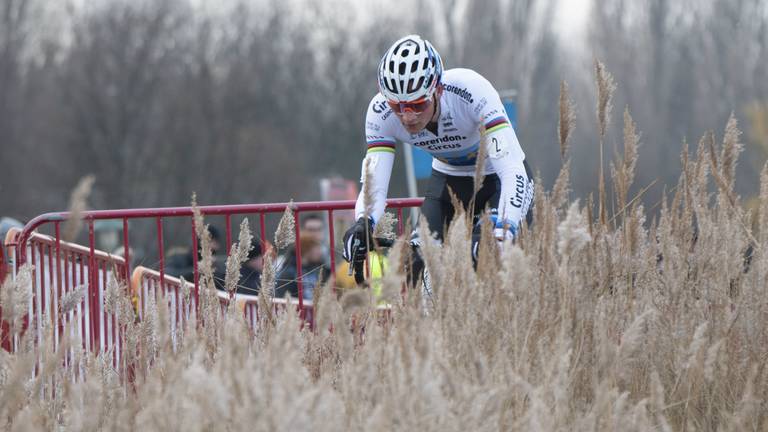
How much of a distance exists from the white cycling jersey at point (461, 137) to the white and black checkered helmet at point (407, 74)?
28 cm

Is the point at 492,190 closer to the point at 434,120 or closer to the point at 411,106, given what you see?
the point at 434,120

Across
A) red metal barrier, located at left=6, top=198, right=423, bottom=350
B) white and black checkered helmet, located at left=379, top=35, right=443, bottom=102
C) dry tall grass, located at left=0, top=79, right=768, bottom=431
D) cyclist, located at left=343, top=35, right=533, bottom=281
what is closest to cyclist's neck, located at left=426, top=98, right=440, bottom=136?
cyclist, located at left=343, top=35, right=533, bottom=281

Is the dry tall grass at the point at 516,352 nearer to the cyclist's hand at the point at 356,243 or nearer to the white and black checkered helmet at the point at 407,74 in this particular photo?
the cyclist's hand at the point at 356,243

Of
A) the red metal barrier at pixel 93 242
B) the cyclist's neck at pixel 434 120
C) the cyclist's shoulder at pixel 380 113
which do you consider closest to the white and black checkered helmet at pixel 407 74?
the cyclist's neck at pixel 434 120

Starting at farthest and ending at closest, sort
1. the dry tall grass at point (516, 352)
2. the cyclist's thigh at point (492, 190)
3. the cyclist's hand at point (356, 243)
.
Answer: the cyclist's thigh at point (492, 190)
the cyclist's hand at point (356, 243)
the dry tall grass at point (516, 352)

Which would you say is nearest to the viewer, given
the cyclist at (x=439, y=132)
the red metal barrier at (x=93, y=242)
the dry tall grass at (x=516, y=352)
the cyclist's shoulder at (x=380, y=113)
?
the dry tall grass at (x=516, y=352)

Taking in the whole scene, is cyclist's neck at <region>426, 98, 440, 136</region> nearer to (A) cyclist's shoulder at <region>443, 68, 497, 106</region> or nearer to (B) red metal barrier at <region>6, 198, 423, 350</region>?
(A) cyclist's shoulder at <region>443, 68, 497, 106</region>

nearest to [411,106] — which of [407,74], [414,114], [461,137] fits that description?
[414,114]

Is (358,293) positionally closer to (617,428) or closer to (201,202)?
(617,428)

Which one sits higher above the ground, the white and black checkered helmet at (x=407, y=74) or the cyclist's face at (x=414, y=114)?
the white and black checkered helmet at (x=407, y=74)

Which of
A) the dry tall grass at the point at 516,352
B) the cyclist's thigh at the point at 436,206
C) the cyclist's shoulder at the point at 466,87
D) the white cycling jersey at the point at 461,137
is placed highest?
the cyclist's shoulder at the point at 466,87

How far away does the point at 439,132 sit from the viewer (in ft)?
18.6

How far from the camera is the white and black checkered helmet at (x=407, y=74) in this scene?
5188mm

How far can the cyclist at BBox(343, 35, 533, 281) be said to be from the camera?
507 cm
